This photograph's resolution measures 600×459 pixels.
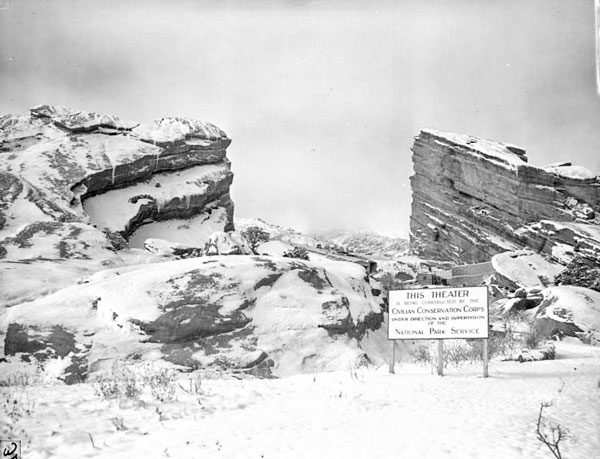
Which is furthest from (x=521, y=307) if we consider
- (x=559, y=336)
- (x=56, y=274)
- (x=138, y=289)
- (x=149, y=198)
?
(x=149, y=198)

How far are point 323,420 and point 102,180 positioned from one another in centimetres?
3756

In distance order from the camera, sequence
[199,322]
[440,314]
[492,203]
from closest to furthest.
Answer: [440,314] < [199,322] < [492,203]

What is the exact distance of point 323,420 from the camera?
20.4 ft

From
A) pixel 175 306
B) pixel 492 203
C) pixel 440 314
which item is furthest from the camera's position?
pixel 492 203

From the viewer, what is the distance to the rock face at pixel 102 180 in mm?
26967

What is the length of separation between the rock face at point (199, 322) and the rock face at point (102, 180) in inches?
431

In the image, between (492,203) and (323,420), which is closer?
(323,420)

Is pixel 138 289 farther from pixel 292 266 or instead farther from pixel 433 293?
pixel 433 293

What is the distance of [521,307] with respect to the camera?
26719 mm

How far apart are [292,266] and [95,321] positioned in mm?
5869

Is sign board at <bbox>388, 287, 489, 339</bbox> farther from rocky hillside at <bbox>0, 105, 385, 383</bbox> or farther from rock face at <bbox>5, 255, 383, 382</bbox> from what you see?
rock face at <bbox>5, 255, 383, 382</bbox>

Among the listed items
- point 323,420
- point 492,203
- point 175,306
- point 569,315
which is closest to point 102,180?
point 175,306

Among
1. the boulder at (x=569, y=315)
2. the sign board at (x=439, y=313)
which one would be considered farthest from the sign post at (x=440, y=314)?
the boulder at (x=569, y=315)

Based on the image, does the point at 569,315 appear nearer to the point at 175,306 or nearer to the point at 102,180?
the point at 175,306
